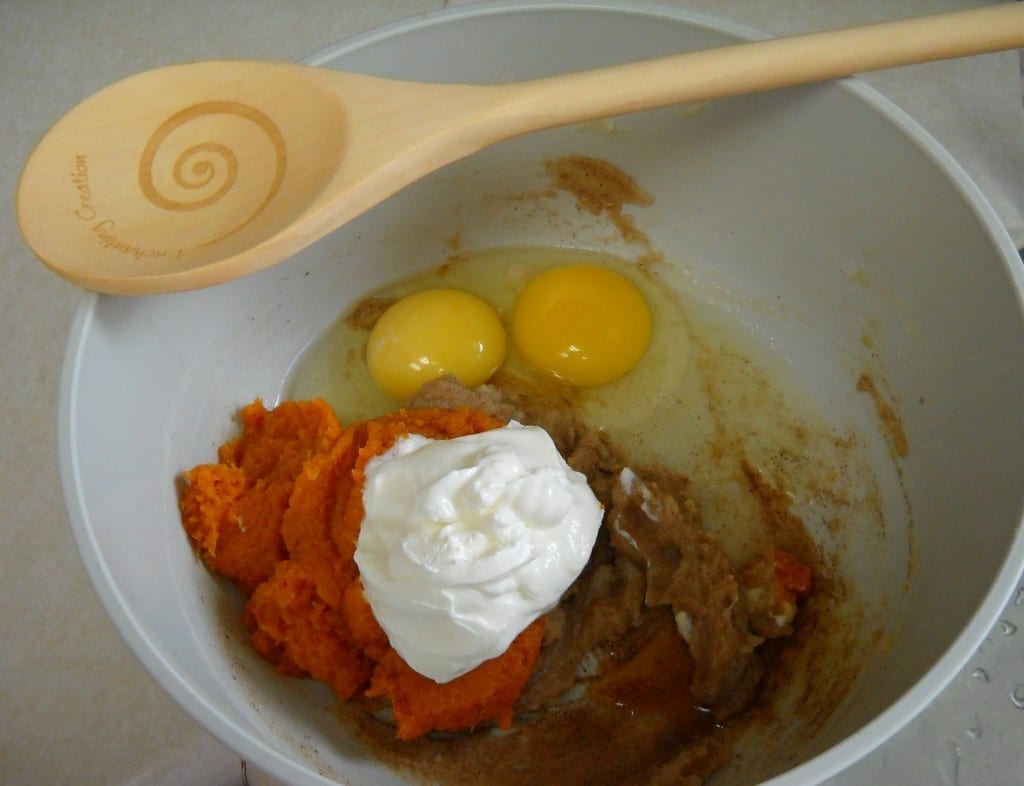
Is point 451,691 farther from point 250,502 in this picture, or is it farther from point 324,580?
point 250,502

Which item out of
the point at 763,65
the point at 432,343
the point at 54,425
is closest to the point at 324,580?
the point at 432,343

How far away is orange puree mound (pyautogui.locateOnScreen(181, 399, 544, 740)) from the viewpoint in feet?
4.67

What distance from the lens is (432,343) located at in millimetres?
1766

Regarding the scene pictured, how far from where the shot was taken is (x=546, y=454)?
1.44 m

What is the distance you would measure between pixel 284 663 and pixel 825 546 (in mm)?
1057

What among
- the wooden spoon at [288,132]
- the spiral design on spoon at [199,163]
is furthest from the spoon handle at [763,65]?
the spiral design on spoon at [199,163]

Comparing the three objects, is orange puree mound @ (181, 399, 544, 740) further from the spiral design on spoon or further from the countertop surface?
the spiral design on spoon

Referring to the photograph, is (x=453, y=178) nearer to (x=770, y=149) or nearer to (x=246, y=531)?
(x=770, y=149)

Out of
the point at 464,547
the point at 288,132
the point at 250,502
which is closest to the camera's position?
the point at 464,547

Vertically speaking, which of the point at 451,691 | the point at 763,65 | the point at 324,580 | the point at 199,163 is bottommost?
the point at 451,691

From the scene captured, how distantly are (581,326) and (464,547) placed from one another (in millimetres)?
668

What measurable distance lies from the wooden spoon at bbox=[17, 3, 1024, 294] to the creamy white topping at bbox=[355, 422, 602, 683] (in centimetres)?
42

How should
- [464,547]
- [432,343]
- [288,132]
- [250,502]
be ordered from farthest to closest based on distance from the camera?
[432,343], [250,502], [288,132], [464,547]

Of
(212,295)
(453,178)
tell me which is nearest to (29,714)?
(212,295)
